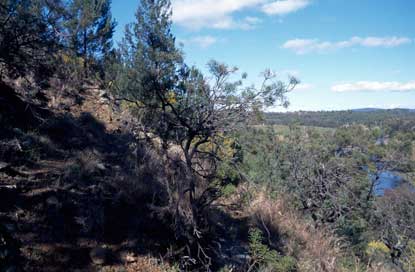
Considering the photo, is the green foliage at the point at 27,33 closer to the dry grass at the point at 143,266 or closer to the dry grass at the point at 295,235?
the dry grass at the point at 143,266

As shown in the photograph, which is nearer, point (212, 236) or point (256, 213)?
point (212, 236)

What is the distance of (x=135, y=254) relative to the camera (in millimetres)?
3312

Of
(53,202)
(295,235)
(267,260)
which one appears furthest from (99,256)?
(295,235)

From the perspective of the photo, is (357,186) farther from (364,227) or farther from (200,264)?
(200,264)

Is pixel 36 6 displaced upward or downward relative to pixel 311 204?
upward

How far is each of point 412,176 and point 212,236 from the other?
17350 mm

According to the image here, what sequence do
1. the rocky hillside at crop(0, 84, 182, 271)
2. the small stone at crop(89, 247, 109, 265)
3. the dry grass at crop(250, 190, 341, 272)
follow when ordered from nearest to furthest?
the rocky hillside at crop(0, 84, 182, 271) → the small stone at crop(89, 247, 109, 265) → the dry grass at crop(250, 190, 341, 272)

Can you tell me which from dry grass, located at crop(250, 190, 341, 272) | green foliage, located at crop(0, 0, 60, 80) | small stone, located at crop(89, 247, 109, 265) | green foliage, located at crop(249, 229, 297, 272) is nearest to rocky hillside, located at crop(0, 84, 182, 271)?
small stone, located at crop(89, 247, 109, 265)

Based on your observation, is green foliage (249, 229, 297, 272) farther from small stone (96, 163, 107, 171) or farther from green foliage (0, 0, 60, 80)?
green foliage (0, 0, 60, 80)

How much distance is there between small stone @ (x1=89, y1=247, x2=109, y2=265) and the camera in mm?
2950

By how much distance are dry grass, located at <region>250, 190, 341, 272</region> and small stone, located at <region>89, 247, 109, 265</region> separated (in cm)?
252

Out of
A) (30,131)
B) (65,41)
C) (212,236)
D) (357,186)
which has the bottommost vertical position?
(357,186)

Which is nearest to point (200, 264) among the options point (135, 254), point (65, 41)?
point (135, 254)

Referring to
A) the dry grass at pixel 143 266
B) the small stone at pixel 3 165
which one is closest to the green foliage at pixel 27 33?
the small stone at pixel 3 165
